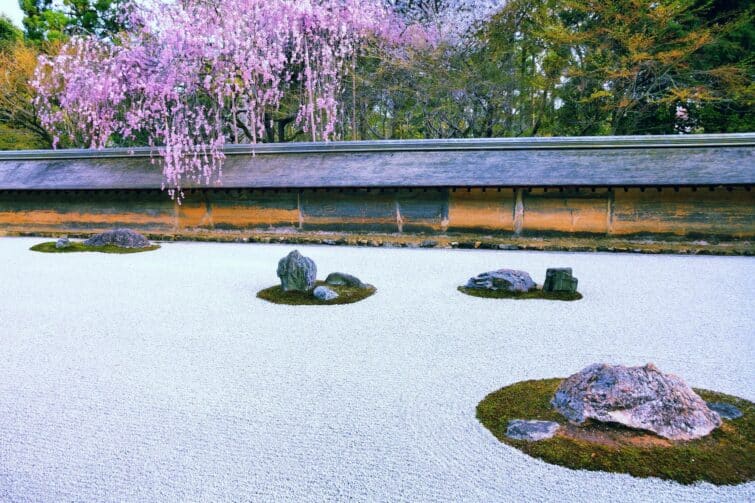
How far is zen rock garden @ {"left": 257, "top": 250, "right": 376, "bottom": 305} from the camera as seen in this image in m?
5.83

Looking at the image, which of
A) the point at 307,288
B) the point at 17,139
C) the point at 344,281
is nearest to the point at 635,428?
the point at 307,288

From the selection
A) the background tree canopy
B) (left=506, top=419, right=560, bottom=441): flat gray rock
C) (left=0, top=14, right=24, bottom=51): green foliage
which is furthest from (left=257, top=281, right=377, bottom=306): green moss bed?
(left=0, top=14, right=24, bottom=51): green foliage

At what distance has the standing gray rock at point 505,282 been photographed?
20.2 feet

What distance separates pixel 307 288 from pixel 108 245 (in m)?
6.15

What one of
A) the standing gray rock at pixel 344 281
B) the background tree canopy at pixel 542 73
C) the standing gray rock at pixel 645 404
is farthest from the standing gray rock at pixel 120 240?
the standing gray rock at pixel 645 404

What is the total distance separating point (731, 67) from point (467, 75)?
702cm

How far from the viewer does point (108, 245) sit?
10.2m

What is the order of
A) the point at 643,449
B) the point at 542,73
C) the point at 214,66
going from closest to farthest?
the point at 643,449 < the point at 214,66 < the point at 542,73

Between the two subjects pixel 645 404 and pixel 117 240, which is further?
pixel 117 240

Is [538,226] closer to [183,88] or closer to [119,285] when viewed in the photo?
[119,285]

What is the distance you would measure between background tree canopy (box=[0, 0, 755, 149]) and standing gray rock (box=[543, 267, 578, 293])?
30.7 feet

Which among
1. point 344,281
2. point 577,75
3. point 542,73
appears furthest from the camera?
point 542,73

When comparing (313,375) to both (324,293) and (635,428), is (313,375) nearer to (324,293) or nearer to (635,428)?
(635,428)

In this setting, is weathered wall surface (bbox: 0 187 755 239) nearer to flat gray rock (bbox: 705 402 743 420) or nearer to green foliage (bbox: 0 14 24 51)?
flat gray rock (bbox: 705 402 743 420)
